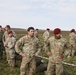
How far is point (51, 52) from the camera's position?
10562 millimetres

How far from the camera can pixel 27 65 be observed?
11.3 metres

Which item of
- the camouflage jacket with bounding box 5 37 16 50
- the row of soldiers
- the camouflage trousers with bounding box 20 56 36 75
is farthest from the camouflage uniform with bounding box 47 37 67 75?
the camouflage jacket with bounding box 5 37 16 50

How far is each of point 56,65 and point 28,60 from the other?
4.18ft

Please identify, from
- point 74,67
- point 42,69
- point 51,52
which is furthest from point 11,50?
point 51,52

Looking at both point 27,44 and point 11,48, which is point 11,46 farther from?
point 27,44

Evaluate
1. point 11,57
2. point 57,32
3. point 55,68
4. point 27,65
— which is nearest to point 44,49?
point 55,68

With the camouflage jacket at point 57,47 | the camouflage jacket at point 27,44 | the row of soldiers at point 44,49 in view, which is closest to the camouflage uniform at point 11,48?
the row of soldiers at point 44,49

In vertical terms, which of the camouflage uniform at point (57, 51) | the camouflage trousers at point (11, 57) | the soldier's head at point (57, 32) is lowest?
the camouflage trousers at point (11, 57)

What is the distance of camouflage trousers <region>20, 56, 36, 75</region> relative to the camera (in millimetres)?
11164

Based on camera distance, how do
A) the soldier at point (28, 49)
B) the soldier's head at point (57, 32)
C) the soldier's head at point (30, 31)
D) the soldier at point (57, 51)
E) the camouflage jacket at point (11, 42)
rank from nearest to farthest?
the soldier's head at point (57, 32), the soldier at point (57, 51), the soldier's head at point (30, 31), the soldier at point (28, 49), the camouflage jacket at point (11, 42)

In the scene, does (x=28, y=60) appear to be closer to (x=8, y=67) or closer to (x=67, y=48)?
(x=67, y=48)

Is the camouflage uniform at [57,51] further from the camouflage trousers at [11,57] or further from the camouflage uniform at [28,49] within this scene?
the camouflage trousers at [11,57]

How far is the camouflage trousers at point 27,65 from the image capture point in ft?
36.6

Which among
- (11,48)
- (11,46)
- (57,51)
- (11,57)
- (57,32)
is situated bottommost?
(11,57)
